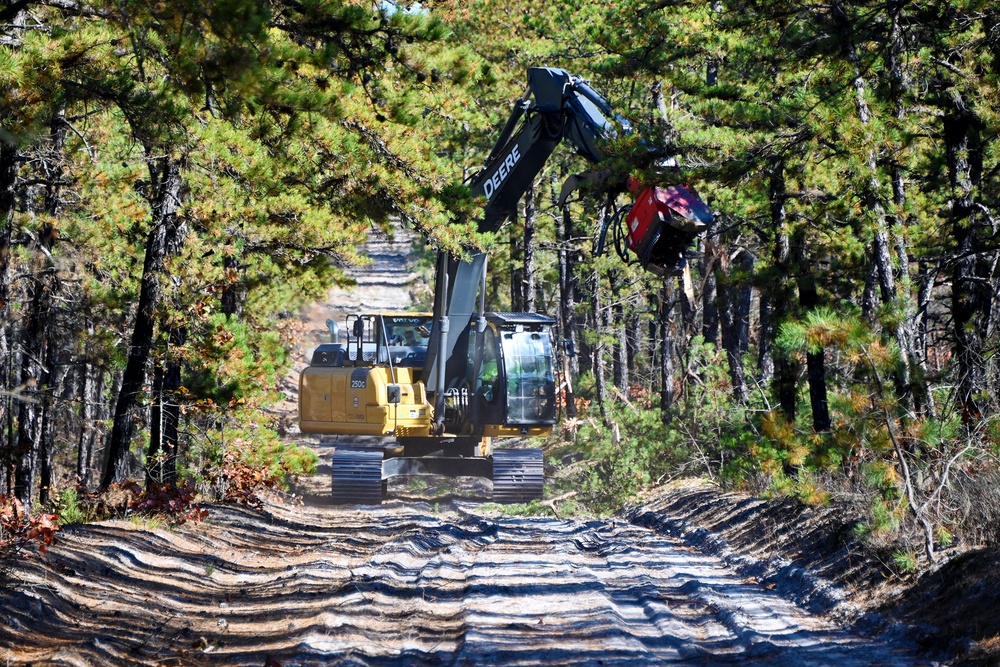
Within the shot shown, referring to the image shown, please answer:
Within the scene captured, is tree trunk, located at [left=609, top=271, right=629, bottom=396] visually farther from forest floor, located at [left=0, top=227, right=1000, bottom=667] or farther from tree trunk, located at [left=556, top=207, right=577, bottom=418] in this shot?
forest floor, located at [left=0, top=227, right=1000, bottom=667]

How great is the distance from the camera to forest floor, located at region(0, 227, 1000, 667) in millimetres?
6633

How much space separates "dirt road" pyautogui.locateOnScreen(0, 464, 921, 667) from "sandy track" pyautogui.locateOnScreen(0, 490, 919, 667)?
2 centimetres

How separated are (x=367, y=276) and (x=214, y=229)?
51.3m

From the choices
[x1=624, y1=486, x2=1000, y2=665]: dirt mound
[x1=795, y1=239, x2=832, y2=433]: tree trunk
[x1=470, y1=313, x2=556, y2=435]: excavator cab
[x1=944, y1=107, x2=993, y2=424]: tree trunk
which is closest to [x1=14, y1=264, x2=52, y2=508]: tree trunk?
[x1=470, y1=313, x2=556, y2=435]: excavator cab

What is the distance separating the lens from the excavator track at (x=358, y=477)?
59.7 feet

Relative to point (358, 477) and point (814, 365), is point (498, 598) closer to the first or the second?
point (814, 365)

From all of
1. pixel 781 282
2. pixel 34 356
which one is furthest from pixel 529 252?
pixel 34 356

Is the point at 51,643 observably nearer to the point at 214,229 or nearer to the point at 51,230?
the point at 214,229

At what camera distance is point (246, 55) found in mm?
6156

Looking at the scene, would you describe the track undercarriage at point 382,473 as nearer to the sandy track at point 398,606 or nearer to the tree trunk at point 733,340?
the tree trunk at point 733,340

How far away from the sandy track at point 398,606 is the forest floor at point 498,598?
3cm

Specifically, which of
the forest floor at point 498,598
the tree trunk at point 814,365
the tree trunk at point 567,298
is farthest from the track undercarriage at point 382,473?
the tree trunk at point 567,298

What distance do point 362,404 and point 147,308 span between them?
585 cm

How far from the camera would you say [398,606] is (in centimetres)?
816
